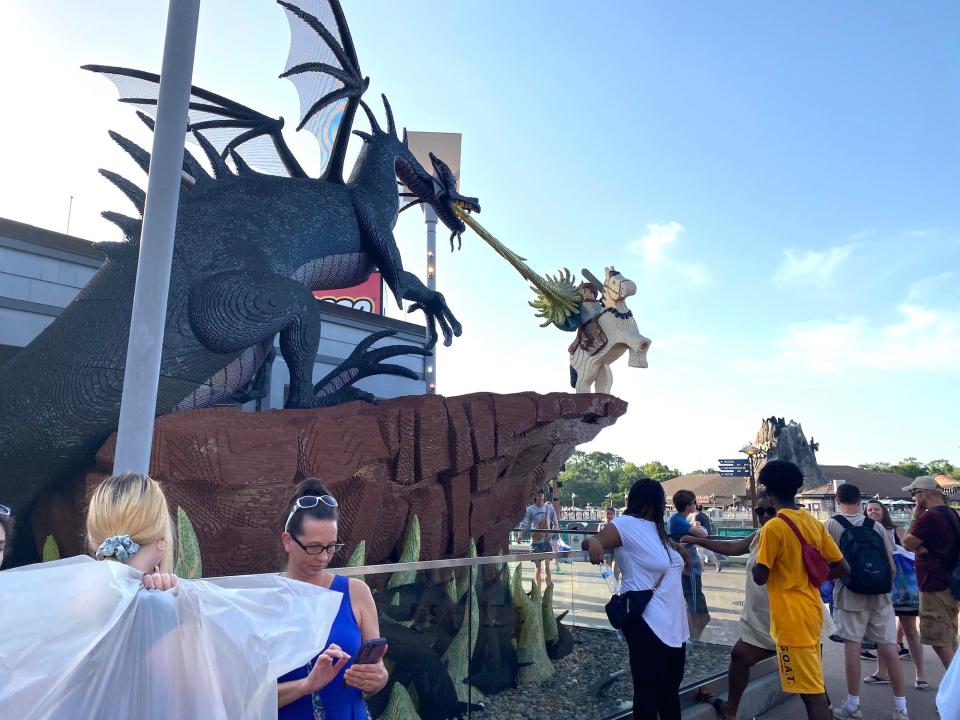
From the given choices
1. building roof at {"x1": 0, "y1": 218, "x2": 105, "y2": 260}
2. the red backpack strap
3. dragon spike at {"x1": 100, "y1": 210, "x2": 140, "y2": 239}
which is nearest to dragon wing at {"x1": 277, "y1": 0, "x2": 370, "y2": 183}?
dragon spike at {"x1": 100, "y1": 210, "x2": 140, "y2": 239}

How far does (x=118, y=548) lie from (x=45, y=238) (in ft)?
28.7

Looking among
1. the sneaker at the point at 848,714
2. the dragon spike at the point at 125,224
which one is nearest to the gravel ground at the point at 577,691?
the sneaker at the point at 848,714

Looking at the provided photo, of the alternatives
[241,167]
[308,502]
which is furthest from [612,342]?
[308,502]

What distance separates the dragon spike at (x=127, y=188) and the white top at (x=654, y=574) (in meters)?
4.48

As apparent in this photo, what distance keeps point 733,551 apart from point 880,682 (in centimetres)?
239

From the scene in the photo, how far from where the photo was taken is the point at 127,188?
543 cm

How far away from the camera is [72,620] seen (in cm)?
126

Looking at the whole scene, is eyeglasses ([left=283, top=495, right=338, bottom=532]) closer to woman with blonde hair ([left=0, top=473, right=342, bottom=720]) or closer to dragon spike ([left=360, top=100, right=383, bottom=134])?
woman with blonde hair ([left=0, top=473, right=342, bottom=720])

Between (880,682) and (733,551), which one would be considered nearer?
(733,551)

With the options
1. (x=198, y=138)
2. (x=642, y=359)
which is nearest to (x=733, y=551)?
(x=198, y=138)

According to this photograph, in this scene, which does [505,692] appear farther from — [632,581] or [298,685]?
[298,685]

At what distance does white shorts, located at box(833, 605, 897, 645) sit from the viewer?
4.06 meters

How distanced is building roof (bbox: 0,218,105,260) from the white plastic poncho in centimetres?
776

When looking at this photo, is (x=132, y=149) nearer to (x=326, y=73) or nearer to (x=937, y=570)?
(x=326, y=73)
